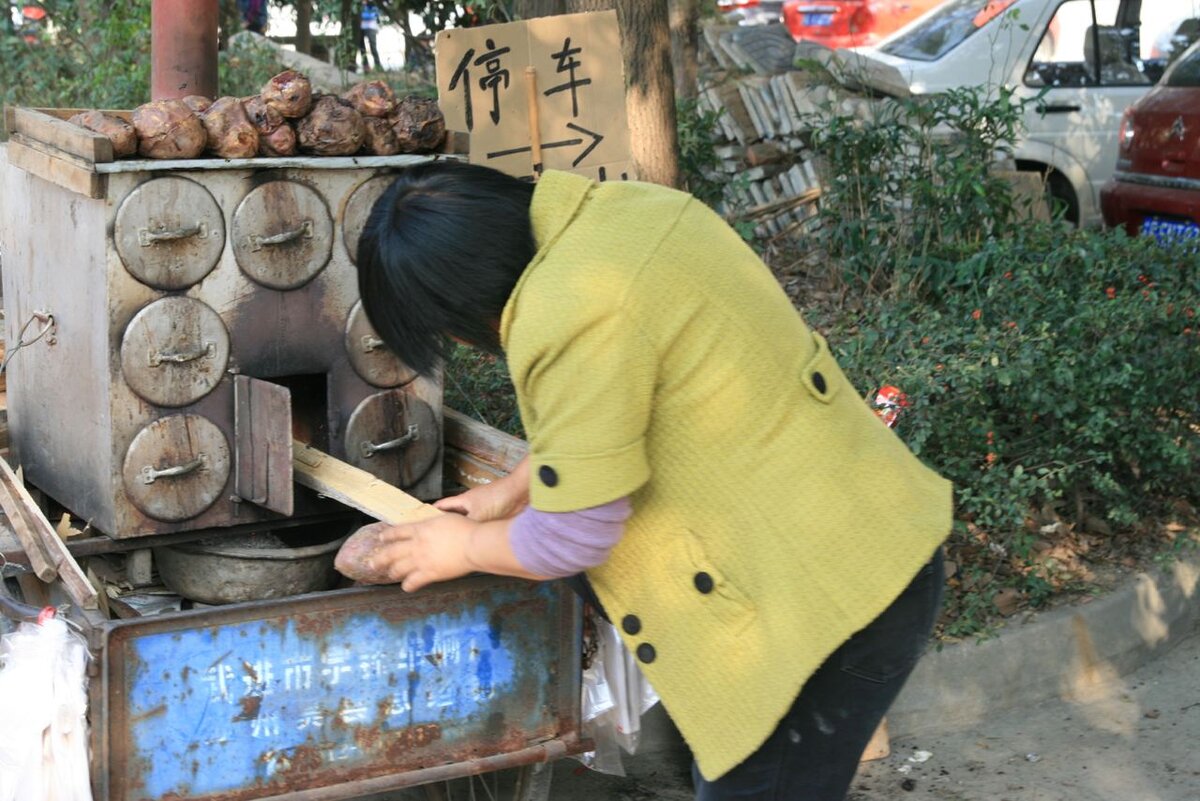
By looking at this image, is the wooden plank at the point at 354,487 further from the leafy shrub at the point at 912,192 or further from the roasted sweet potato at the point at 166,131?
the leafy shrub at the point at 912,192

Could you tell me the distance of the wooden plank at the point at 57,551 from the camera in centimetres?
268

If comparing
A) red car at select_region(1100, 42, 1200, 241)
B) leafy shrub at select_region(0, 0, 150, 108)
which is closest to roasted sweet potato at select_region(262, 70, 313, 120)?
red car at select_region(1100, 42, 1200, 241)

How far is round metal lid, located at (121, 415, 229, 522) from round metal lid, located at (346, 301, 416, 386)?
1.29 ft

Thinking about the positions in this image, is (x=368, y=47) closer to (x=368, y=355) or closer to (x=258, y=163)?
(x=368, y=355)

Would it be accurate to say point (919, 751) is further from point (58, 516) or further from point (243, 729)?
point (58, 516)

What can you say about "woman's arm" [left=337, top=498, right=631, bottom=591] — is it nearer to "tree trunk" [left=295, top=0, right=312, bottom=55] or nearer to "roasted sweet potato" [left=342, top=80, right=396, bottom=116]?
"roasted sweet potato" [left=342, top=80, right=396, bottom=116]

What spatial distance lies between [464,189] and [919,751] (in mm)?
Result: 2621

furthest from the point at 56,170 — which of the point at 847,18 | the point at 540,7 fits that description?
the point at 847,18

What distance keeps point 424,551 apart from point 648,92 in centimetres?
387

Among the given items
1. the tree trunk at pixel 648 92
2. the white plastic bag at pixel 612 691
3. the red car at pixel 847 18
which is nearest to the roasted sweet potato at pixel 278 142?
the white plastic bag at pixel 612 691

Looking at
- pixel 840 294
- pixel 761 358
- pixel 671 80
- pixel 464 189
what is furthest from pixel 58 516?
pixel 840 294

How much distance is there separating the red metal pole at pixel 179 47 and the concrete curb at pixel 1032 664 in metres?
2.28

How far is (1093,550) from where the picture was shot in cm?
477

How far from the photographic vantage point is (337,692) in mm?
2746
